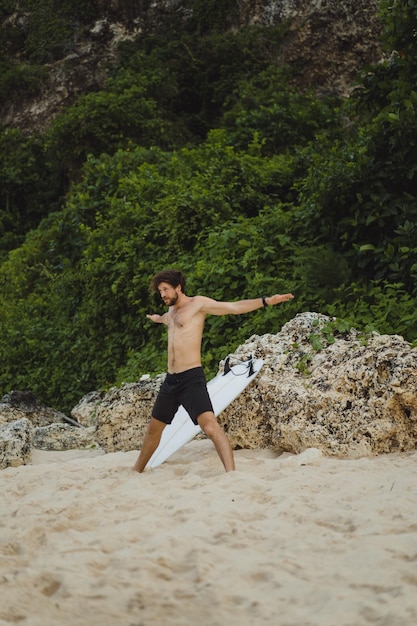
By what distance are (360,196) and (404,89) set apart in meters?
1.27

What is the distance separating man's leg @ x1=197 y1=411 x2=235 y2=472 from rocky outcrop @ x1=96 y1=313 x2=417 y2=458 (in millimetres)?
655

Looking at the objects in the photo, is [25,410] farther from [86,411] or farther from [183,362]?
[183,362]

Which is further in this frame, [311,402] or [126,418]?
[126,418]

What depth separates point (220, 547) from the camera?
3.37 metres

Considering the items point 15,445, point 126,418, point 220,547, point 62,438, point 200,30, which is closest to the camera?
point 220,547

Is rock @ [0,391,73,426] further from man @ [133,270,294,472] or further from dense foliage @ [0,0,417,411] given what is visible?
man @ [133,270,294,472]

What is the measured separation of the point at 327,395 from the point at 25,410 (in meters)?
4.78

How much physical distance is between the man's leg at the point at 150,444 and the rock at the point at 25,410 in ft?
13.0

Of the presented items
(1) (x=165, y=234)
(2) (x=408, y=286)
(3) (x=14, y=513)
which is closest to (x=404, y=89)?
(2) (x=408, y=286)

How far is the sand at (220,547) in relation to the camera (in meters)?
2.79

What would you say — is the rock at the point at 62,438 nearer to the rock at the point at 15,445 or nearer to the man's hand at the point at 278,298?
the rock at the point at 15,445

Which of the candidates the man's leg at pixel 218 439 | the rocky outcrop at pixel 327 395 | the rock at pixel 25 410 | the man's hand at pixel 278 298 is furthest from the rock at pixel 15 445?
the man's hand at pixel 278 298

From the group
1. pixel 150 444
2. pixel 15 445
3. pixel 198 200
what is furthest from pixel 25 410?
pixel 150 444

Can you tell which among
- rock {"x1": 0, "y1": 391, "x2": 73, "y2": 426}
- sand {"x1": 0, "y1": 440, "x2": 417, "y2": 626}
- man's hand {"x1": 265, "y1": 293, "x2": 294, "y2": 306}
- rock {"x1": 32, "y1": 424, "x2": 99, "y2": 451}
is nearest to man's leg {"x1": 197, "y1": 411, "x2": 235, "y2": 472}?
sand {"x1": 0, "y1": 440, "x2": 417, "y2": 626}
